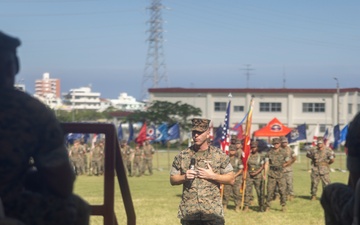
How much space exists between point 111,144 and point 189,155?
15.1ft

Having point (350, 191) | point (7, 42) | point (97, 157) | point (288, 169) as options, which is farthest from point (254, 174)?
point (7, 42)

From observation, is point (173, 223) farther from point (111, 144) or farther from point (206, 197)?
point (111, 144)

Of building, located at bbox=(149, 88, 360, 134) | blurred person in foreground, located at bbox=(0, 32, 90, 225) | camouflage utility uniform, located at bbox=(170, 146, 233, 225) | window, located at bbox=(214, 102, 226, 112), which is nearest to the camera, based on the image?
blurred person in foreground, located at bbox=(0, 32, 90, 225)

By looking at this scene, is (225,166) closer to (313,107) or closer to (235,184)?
(235,184)

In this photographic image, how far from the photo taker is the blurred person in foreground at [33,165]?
280 centimetres

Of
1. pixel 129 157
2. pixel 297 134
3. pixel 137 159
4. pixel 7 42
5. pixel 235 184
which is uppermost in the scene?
pixel 7 42

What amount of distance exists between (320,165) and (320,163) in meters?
0.06

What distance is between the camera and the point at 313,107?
78.6 metres

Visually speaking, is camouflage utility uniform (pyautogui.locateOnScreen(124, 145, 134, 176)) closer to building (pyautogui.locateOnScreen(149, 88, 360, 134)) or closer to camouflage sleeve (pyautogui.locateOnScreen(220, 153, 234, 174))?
camouflage sleeve (pyautogui.locateOnScreen(220, 153, 234, 174))

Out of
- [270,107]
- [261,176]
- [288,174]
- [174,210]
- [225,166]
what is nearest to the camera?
[225,166]

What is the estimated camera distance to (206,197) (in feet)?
25.7

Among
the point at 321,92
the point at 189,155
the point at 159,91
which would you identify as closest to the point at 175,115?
the point at 159,91

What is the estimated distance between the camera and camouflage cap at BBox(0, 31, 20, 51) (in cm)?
295

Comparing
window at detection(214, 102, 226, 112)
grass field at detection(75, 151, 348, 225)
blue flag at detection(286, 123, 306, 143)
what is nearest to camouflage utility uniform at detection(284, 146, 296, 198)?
grass field at detection(75, 151, 348, 225)
